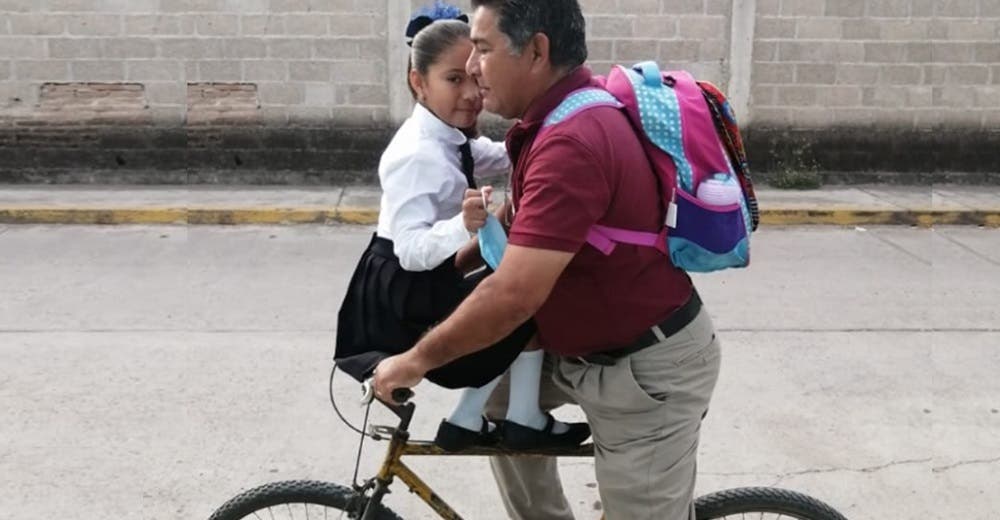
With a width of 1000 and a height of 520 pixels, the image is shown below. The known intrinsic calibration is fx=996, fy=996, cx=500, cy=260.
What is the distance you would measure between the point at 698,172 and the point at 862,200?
25.6ft

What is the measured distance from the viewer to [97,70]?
9391 millimetres

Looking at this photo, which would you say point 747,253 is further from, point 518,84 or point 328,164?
point 328,164

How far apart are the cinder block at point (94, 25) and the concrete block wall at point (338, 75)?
0.01 meters

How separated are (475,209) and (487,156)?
55 centimetres

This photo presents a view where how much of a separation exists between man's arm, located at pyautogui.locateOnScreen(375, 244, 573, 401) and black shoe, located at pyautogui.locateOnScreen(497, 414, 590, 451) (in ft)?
1.07

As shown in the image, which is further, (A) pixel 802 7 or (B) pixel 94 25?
(A) pixel 802 7

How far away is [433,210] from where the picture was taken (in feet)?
6.97

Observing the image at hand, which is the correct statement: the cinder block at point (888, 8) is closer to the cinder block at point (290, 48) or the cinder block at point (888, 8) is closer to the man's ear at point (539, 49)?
the cinder block at point (290, 48)

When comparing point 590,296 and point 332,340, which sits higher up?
point 590,296

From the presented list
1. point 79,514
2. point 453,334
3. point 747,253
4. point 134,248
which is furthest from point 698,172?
point 134,248

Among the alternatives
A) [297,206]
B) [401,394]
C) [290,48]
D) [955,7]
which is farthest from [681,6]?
[401,394]

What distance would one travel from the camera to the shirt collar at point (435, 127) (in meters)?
2.18

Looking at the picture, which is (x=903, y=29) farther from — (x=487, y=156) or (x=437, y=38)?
(x=437, y=38)

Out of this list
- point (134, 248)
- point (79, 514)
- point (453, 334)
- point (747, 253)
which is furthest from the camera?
point (134, 248)
